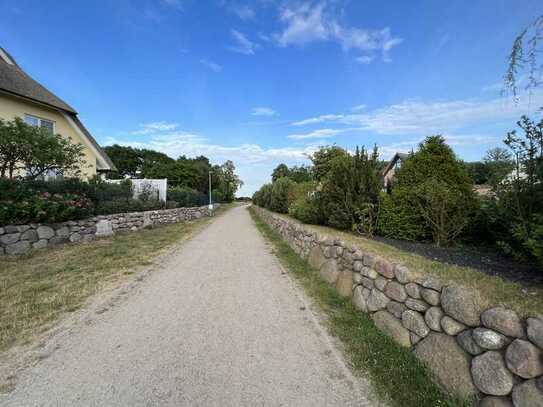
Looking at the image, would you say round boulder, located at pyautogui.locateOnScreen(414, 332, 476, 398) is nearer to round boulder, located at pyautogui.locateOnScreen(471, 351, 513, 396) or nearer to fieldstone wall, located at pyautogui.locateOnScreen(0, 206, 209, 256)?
round boulder, located at pyautogui.locateOnScreen(471, 351, 513, 396)

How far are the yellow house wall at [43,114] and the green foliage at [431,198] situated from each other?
13.0 m

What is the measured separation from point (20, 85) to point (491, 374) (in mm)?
19471

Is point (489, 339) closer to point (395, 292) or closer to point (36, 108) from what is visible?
point (395, 292)

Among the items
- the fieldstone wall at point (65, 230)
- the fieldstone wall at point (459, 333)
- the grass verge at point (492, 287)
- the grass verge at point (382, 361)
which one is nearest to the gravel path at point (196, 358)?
the grass verge at point (382, 361)

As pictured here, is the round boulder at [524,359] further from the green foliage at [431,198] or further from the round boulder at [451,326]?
the green foliage at [431,198]

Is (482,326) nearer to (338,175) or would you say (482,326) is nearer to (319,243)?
(319,243)

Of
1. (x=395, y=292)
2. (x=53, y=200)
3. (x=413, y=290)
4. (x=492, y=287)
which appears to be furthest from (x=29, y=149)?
(x=492, y=287)

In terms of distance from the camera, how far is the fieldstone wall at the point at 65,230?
24.3 feet

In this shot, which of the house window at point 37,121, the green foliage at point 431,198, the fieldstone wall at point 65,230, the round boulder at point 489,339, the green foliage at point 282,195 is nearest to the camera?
the round boulder at point 489,339

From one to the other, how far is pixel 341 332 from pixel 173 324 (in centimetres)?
220

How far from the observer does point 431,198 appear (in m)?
5.25

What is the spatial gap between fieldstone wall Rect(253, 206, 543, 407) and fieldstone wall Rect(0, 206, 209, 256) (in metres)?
9.45

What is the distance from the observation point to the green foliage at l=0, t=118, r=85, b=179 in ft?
28.4

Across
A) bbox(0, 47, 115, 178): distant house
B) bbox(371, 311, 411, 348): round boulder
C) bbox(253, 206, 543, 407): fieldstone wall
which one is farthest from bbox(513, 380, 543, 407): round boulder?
bbox(0, 47, 115, 178): distant house
